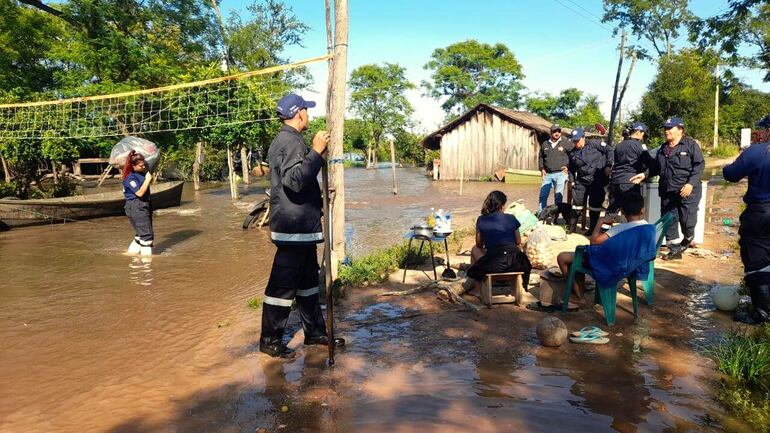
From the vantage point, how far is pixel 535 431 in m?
3.17

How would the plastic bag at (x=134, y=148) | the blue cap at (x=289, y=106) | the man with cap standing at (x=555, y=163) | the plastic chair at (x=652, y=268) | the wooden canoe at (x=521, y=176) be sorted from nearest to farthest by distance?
the blue cap at (x=289, y=106), the plastic chair at (x=652, y=268), the man with cap standing at (x=555, y=163), the plastic bag at (x=134, y=148), the wooden canoe at (x=521, y=176)

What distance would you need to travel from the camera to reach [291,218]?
4.29 m

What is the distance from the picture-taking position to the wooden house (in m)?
28.3

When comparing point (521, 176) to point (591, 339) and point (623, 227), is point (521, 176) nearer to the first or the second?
point (623, 227)

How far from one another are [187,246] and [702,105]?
119 ft

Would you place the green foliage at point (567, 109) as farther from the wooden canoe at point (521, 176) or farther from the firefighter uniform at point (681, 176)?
the firefighter uniform at point (681, 176)

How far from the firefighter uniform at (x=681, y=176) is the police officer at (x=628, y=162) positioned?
74cm

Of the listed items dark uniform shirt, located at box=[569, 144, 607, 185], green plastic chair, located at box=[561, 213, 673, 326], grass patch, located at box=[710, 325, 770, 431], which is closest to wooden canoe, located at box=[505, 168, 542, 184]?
dark uniform shirt, located at box=[569, 144, 607, 185]

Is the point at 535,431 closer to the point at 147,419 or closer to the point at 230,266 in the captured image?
the point at 147,419

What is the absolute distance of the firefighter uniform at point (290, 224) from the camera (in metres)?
4.18

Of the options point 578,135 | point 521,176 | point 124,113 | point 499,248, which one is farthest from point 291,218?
point 521,176

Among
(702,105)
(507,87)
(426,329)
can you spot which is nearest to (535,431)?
(426,329)

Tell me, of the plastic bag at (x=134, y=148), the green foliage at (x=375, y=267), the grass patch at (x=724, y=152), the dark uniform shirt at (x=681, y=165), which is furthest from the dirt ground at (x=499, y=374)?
the grass patch at (x=724, y=152)

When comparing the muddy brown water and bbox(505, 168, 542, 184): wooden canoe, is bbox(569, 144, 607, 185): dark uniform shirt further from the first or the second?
bbox(505, 168, 542, 184): wooden canoe
